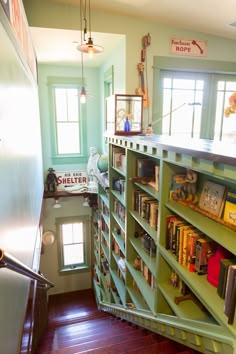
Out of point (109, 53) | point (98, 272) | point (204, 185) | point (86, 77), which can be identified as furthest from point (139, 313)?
point (86, 77)

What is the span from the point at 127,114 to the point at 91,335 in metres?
2.81

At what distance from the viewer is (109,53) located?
3.93m

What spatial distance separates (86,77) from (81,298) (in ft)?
15.5

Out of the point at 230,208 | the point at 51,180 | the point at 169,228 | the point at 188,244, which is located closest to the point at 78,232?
the point at 51,180

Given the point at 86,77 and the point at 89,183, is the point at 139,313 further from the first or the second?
the point at 86,77

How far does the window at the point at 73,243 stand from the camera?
17.4 feet

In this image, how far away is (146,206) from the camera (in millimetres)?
2406

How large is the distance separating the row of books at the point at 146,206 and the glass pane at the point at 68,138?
2862 mm

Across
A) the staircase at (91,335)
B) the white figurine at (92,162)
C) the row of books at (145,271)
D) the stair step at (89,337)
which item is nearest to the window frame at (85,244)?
the staircase at (91,335)

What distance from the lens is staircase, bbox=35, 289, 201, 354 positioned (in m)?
2.29

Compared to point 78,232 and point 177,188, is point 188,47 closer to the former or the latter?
point 177,188

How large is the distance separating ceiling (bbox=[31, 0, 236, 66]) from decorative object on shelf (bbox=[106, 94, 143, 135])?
98 cm

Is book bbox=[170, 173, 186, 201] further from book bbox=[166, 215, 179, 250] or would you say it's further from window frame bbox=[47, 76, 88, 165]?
window frame bbox=[47, 76, 88, 165]

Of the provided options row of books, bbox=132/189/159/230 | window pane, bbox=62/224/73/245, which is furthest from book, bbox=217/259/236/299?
window pane, bbox=62/224/73/245
